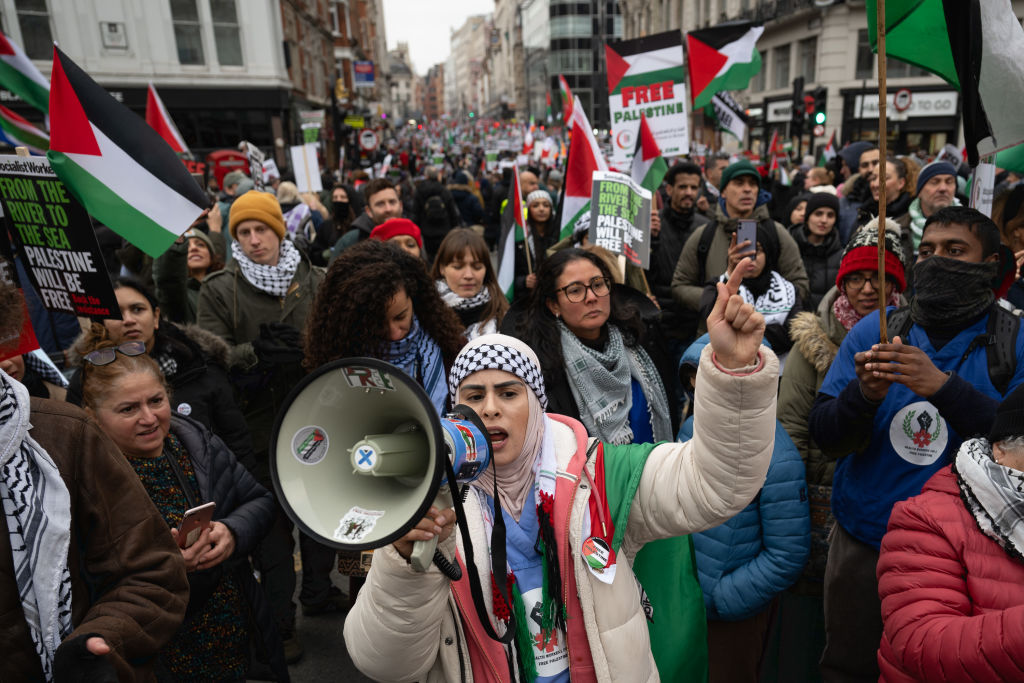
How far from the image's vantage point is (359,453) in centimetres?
122

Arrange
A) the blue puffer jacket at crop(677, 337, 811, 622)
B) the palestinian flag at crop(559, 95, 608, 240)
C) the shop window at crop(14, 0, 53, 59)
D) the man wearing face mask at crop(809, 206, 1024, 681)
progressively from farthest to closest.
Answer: the shop window at crop(14, 0, 53, 59) < the palestinian flag at crop(559, 95, 608, 240) < the blue puffer jacket at crop(677, 337, 811, 622) < the man wearing face mask at crop(809, 206, 1024, 681)

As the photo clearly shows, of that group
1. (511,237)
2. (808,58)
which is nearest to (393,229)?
(511,237)

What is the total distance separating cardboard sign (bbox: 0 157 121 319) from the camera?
2.49 m

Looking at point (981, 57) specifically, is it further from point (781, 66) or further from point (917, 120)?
point (781, 66)

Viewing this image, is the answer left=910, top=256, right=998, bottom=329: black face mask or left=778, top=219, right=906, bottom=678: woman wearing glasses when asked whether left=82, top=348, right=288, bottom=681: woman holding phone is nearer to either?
left=778, top=219, right=906, bottom=678: woman wearing glasses

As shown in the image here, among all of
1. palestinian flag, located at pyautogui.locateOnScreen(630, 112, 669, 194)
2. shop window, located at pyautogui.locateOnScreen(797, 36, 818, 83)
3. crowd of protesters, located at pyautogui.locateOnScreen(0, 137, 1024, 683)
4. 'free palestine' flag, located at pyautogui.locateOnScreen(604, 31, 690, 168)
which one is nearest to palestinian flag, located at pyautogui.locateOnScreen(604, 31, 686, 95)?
'free palestine' flag, located at pyautogui.locateOnScreen(604, 31, 690, 168)

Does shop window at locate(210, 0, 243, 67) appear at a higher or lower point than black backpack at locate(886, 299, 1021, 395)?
higher

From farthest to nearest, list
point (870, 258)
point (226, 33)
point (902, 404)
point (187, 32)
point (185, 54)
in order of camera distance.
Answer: point (226, 33) < point (185, 54) < point (187, 32) < point (870, 258) < point (902, 404)

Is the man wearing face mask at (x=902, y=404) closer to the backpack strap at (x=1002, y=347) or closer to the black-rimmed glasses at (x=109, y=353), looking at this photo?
the backpack strap at (x=1002, y=347)

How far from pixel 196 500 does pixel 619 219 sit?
290 cm

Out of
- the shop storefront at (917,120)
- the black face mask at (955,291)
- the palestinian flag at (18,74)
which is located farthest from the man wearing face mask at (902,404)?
the shop storefront at (917,120)

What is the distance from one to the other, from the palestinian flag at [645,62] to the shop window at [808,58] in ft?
69.5

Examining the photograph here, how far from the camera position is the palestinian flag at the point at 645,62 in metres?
6.47

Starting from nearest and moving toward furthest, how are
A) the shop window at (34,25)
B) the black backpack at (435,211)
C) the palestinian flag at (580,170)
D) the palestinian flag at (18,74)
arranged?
1. the palestinian flag at (18,74)
2. the palestinian flag at (580,170)
3. the black backpack at (435,211)
4. the shop window at (34,25)
